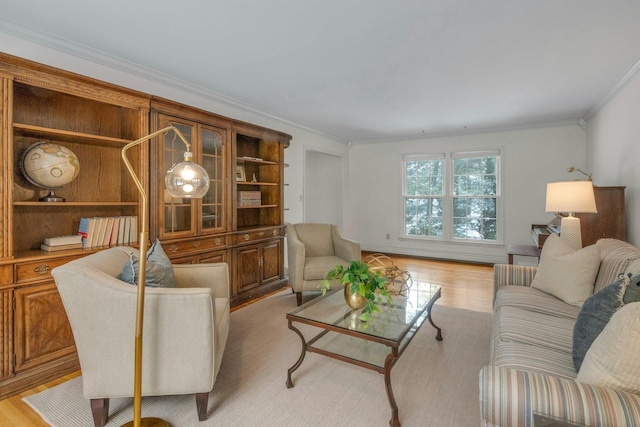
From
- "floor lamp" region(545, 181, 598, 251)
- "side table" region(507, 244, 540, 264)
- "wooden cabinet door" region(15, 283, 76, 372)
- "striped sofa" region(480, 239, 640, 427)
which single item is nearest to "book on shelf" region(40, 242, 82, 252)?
"wooden cabinet door" region(15, 283, 76, 372)

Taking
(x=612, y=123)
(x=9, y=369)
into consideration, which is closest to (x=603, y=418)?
(x=9, y=369)

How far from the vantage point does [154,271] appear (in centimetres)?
191

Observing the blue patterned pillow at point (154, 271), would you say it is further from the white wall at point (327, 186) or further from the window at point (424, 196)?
the window at point (424, 196)

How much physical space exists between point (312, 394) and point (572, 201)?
8.81 ft

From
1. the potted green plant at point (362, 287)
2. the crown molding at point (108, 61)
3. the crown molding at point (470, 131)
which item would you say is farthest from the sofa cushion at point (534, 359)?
the crown molding at point (470, 131)

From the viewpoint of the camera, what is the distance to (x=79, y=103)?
2.59 metres

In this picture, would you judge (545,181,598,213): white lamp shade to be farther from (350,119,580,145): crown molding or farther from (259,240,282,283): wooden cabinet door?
(259,240,282,283): wooden cabinet door

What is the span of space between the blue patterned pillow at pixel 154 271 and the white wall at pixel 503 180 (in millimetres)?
5117

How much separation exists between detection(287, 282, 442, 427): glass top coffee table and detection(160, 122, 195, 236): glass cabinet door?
1.50m

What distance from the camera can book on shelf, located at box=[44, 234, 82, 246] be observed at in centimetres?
226

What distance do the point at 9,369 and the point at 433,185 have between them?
606 cm

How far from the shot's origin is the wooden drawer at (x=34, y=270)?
201 cm

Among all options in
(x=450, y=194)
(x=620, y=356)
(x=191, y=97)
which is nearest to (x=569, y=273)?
(x=620, y=356)

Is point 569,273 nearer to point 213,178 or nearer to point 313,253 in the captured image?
point 313,253
